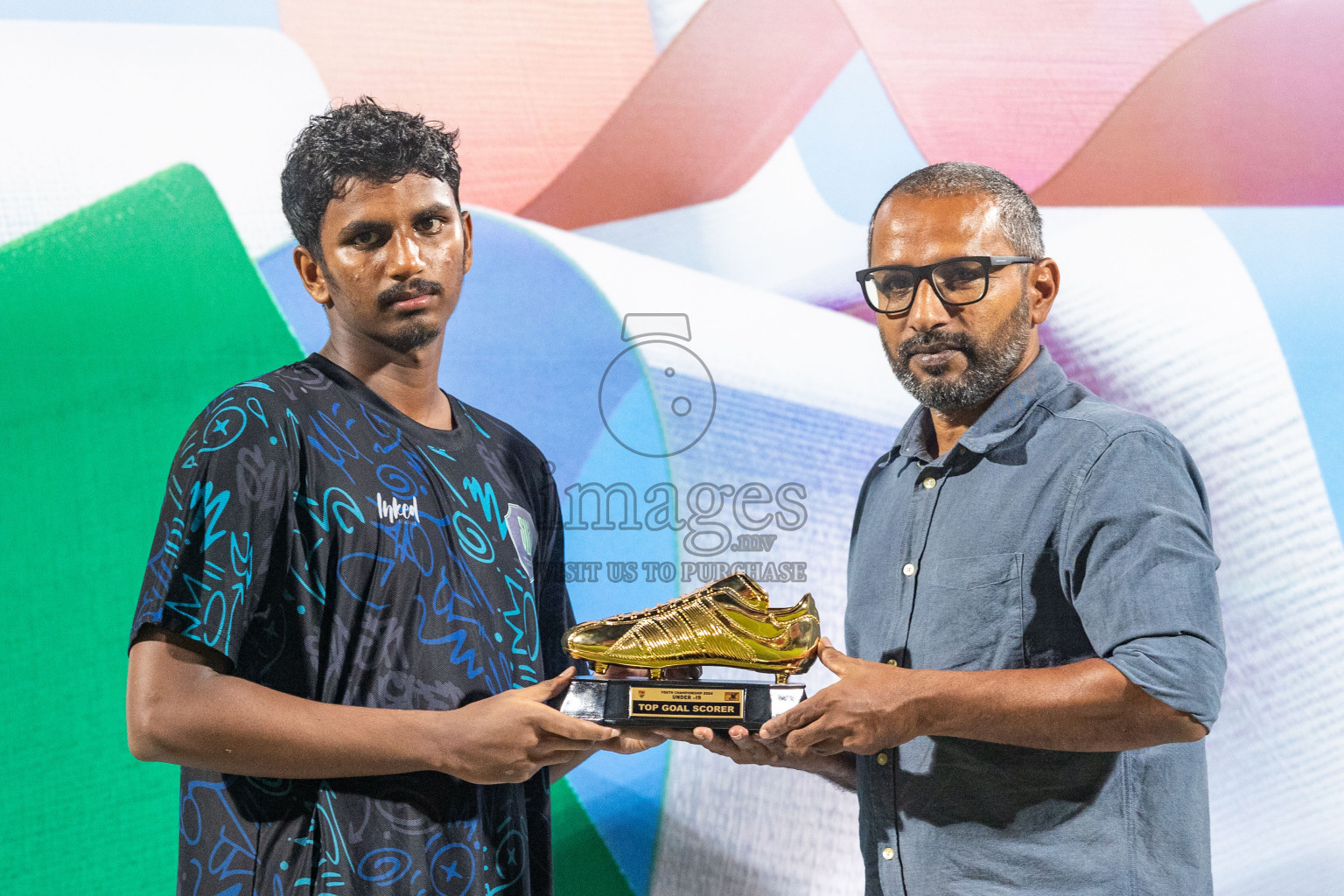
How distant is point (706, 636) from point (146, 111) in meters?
2.25

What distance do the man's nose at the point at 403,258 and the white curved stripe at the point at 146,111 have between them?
3.46ft

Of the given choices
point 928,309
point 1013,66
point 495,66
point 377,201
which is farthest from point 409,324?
point 1013,66

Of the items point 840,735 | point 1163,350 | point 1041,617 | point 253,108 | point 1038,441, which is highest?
point 253,108

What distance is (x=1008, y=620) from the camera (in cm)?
197

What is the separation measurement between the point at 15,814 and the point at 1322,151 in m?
4.17

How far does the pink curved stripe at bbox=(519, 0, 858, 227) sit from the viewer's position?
3.10 meters

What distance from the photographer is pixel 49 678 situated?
9.37 ft

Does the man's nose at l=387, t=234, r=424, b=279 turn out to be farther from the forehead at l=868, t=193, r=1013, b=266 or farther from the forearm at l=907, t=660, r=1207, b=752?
the forearm at l=907, t=660, r=1207, b=752

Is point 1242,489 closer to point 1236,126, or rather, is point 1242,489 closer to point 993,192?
point 1236,126

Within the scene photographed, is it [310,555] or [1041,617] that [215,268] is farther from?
[1041,617]

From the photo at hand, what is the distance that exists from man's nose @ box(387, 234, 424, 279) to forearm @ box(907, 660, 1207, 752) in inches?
48.9

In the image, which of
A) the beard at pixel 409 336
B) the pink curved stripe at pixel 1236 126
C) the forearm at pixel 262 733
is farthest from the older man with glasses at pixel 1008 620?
the pink curved stripe at pixel 1236 126

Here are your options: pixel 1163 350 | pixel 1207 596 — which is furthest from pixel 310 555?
pixel 1163 350

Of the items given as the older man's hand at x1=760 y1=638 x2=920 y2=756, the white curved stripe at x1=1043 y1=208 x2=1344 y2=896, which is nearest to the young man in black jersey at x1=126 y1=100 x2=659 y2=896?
the older man's hand at x1=760 y1=638 x2=920 y2=756
